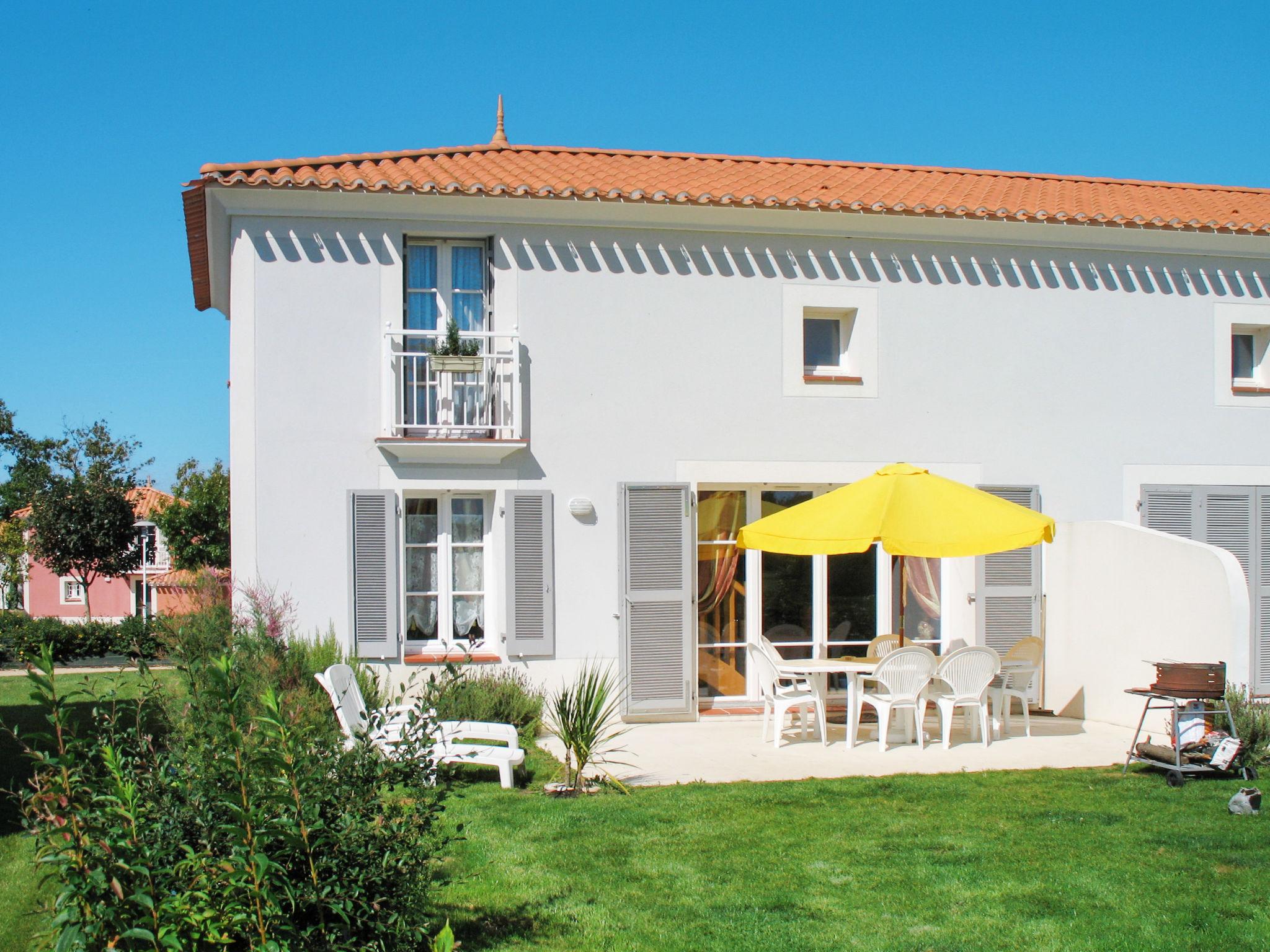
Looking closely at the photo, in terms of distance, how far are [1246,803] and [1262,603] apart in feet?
20.1

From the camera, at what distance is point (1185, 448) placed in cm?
1266

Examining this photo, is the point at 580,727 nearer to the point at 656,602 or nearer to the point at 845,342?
the point at 656,602

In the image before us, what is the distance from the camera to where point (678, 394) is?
38.5ft

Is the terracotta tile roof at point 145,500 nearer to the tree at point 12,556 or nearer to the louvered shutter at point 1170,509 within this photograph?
the tree at point 12,556

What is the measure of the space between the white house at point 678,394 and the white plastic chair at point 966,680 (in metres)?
2.24

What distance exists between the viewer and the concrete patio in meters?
8.80

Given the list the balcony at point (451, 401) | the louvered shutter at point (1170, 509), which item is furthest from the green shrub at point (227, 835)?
the louvered shutter at point (1170, 509)

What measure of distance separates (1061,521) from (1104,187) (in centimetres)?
511

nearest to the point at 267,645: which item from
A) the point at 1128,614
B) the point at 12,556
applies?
the point at 1128,614

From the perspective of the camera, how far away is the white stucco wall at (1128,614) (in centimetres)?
999

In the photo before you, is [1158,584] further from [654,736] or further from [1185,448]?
[654,736]

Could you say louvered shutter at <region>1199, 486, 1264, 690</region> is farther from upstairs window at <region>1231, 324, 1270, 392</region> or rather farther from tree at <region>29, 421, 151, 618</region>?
tree at <region>29, 421, 151, 618</region>

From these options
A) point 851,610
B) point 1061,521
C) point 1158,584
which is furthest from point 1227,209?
point 851,610

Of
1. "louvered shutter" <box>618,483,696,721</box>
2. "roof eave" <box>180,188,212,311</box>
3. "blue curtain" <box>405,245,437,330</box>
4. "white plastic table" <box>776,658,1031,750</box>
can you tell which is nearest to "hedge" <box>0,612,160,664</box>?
"roof eave" <box>180,188,212,311</box>
